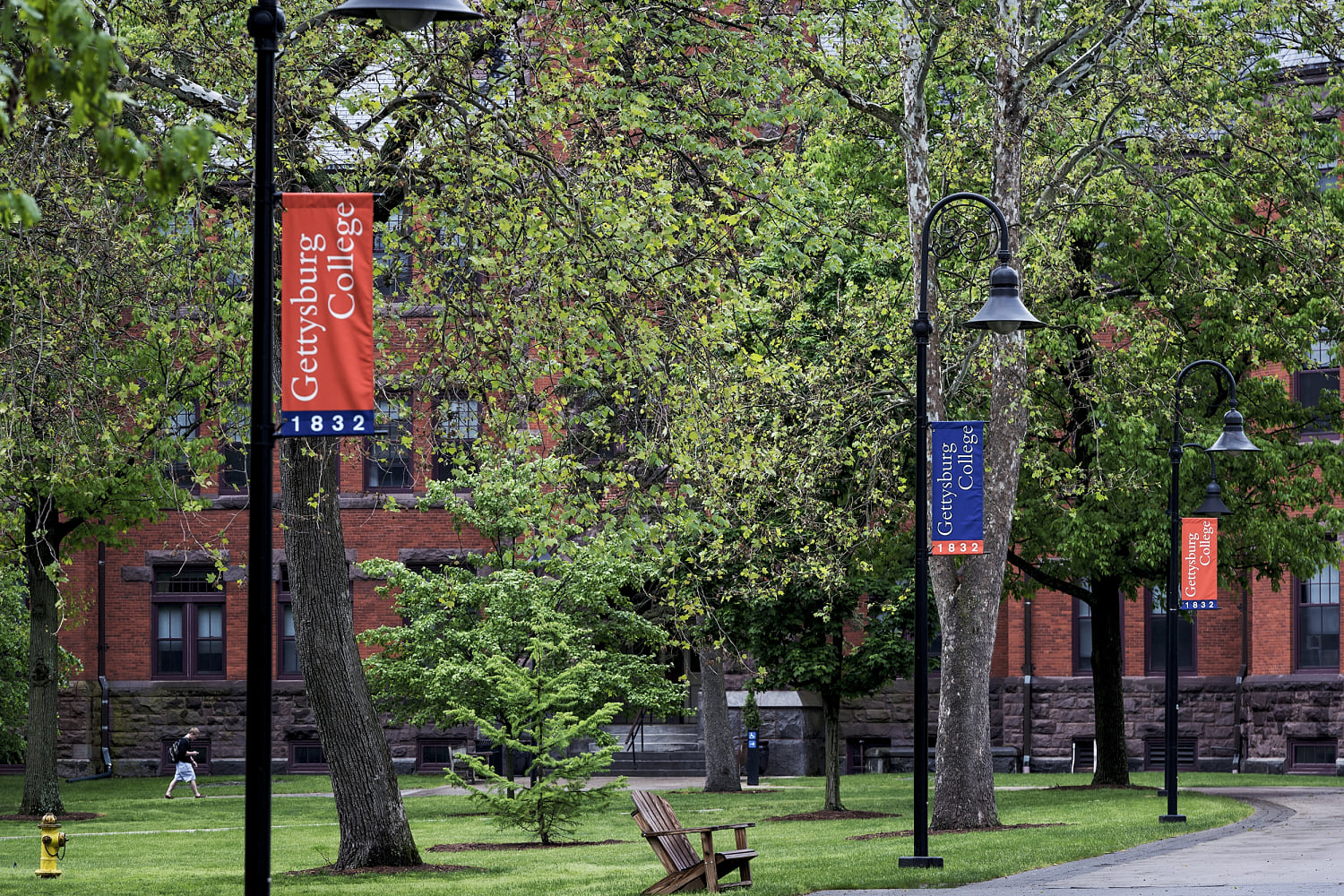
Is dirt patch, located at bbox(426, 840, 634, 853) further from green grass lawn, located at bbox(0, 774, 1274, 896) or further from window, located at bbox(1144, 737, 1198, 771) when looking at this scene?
window, located at bbox(1144, 737, 1198, 771)

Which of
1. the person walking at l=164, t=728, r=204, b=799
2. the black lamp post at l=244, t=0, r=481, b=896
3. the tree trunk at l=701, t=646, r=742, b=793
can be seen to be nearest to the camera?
the black lamp post at l=244, t=0, r=481, b=896

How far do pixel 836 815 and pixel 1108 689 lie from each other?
686cm

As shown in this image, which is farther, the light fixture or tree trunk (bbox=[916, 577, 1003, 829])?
tree trunk (bbox=[916, 577, 1003, 829])

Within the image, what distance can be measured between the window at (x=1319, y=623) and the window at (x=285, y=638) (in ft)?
75.4

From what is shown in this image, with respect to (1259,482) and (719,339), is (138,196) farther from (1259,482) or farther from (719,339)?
(1259,482)

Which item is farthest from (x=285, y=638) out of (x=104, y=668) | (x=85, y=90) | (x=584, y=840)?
(x=85, y=90)

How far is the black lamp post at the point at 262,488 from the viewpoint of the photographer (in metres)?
9.12

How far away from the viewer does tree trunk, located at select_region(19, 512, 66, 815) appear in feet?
86.3

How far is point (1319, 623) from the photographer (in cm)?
3588

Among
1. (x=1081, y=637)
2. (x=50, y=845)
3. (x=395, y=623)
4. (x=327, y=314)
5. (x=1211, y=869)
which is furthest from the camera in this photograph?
(x=1081, y=637)

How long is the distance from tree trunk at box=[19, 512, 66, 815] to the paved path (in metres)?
16.7

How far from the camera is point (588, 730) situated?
21.4m

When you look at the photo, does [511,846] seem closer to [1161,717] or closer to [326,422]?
[326,422]

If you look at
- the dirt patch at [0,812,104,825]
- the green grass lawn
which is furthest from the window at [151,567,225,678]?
the dirt patch at [0,812,104,825]
